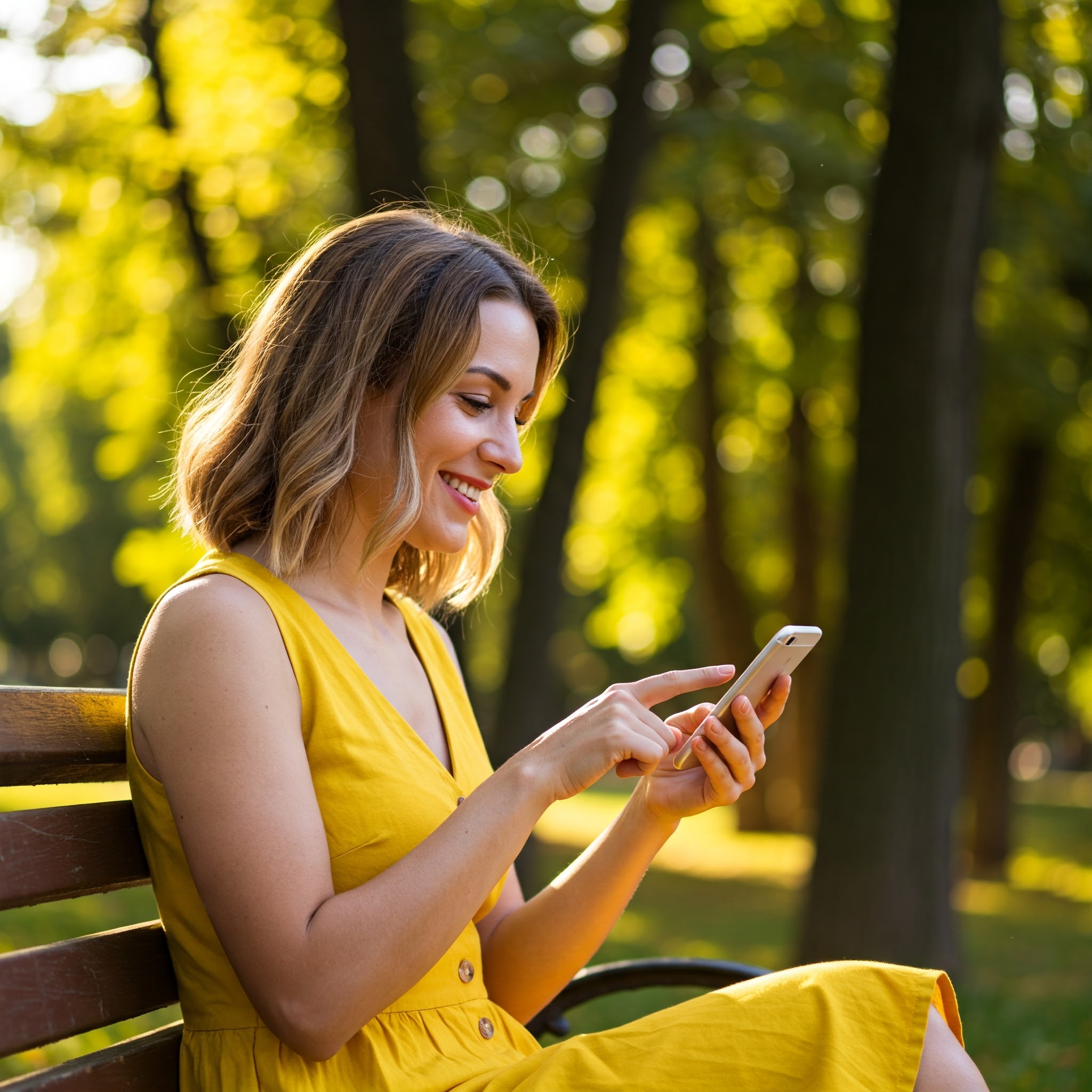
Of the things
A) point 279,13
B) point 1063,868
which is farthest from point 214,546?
point 1063,868

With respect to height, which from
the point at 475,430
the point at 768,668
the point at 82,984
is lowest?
the point at 82,984

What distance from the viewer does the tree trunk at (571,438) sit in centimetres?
711

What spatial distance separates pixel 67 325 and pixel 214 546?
9.30 metres

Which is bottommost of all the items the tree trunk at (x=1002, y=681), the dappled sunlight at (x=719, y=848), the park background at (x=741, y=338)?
the dappled sunlight at (x=719, y=848)

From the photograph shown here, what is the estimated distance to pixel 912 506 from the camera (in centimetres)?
611

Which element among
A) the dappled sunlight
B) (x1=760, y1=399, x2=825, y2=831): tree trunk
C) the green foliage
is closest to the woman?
the green foliage

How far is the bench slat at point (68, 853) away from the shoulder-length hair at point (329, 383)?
0.49 meters

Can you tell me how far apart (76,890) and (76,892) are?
0.06 feet

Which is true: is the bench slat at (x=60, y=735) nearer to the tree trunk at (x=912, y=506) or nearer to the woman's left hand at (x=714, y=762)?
the woman's left hand at (x=714, y=762)

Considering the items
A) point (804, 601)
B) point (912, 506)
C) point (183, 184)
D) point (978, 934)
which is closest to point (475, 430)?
point (912, 506)

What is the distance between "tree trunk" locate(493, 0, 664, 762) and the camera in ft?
23.3

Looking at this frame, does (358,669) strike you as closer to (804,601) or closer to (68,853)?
(68,853)

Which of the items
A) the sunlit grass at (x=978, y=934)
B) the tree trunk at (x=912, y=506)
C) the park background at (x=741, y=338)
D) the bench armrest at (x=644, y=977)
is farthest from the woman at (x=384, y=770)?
the tree trunk at (x=912, y=506)

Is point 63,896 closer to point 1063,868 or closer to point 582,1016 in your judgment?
point 582,1016
